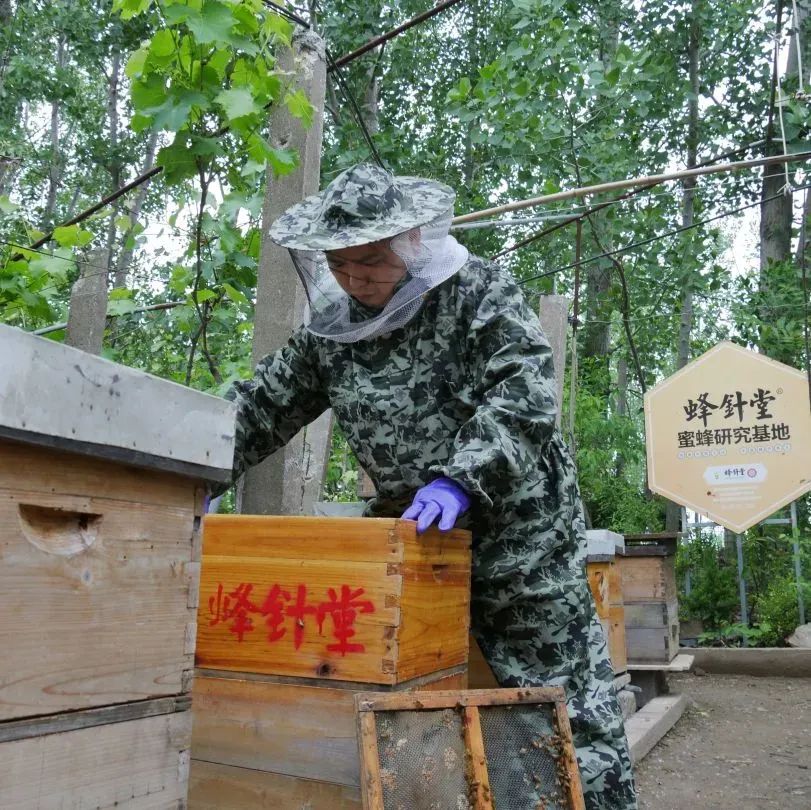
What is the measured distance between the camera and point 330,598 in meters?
1.84

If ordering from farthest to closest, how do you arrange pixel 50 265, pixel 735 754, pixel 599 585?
pixel 735 754
pixel 599 585
pixel 50 265

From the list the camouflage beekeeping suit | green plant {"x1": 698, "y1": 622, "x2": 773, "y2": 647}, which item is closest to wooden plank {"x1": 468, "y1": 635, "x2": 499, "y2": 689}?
the camouflage beekeeping suit

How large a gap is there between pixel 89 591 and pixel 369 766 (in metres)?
0.64

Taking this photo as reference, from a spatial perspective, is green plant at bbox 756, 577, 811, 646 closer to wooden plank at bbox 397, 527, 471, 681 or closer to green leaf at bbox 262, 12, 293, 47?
wooden plank at bbox 397, 527, 471, 681

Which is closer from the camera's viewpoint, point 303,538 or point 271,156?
point 303,538

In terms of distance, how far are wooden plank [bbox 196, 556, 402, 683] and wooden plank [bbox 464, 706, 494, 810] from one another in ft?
0.63

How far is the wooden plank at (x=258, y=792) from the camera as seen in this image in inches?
71.6

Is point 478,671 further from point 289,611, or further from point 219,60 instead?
point 219,60

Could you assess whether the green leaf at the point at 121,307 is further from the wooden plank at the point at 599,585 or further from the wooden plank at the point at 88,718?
the wooden plank at the point at 599,585

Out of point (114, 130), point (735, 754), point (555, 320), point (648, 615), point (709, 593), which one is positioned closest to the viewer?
point (735, 754)

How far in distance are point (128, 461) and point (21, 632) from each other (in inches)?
11.0

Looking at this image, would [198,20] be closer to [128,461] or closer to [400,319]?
[400,319]

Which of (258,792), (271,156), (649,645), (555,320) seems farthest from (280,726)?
(649,645)

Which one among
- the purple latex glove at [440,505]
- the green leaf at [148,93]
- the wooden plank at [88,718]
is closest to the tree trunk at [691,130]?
the green leaf at [148,93]
